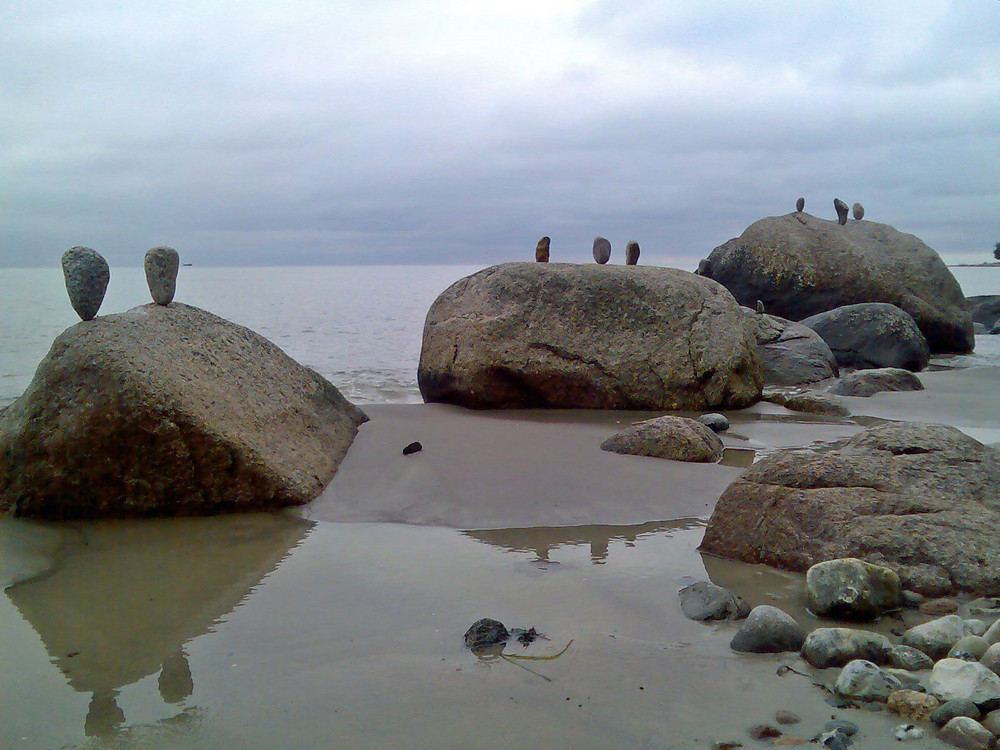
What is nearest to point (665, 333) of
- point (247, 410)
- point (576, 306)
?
point (576, 306)

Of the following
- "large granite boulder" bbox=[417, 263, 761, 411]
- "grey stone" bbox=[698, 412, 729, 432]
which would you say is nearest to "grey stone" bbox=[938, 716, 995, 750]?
"grey stone" bbox=[698, 412, 729, 432]

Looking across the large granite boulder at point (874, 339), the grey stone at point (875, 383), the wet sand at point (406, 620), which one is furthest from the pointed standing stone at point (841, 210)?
the wet sand at point (406, 620)

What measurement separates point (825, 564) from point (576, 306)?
16.3 ft

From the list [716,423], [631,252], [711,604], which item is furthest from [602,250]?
[711,604]

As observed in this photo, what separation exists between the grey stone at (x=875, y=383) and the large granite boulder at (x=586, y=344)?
4.20 ft

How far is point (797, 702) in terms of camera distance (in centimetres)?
247

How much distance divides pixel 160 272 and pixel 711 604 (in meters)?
4.23

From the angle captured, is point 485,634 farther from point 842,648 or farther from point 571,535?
point 571,535

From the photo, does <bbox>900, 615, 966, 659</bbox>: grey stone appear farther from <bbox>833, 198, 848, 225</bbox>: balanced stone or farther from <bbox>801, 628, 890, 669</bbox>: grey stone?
<bbox>833, 198, 848, 225</bbox>: balanced stone

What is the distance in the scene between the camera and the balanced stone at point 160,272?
5516 mm

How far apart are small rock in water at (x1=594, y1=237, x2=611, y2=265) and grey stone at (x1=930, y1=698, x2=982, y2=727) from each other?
703 cm

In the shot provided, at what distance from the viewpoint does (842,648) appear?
272 cm

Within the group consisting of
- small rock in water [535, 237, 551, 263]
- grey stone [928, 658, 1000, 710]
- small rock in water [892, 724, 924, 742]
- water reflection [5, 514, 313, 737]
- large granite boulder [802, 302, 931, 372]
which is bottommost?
water reflection [5, 514, 313, 737]

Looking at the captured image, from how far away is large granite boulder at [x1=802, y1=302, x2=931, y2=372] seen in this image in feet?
A: 38.0
